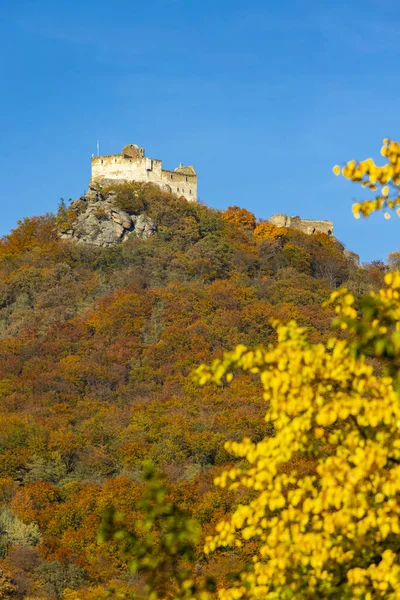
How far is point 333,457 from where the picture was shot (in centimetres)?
805

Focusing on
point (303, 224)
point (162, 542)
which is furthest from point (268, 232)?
point (162, 542)

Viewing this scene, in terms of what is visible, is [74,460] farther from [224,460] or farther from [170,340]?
[170,340]

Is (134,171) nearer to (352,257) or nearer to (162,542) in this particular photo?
(352,257)

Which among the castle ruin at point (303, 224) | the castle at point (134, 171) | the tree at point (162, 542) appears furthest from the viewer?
the castle ruin at point (303, 224)

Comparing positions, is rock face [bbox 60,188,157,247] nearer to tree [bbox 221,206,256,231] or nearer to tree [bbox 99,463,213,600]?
tree [bbox 221,206,256,231]

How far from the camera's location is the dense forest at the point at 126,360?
149 ft

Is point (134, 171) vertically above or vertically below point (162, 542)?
A: above

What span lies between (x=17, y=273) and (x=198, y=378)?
233 ft

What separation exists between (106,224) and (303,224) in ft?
65.6

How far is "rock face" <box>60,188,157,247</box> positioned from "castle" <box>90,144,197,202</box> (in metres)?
2.30

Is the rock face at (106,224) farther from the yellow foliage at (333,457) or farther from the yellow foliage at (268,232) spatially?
the yellow foliage at (333,457)

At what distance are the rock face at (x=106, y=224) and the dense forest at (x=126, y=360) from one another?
90 centimetres

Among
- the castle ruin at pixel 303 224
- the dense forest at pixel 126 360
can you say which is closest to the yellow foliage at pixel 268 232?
the dense forest at pixel 126 360

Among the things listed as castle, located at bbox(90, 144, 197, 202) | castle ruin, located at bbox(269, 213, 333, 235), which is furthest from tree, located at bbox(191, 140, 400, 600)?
castle ruin, located at bbox(269, 213, 333, 235)
